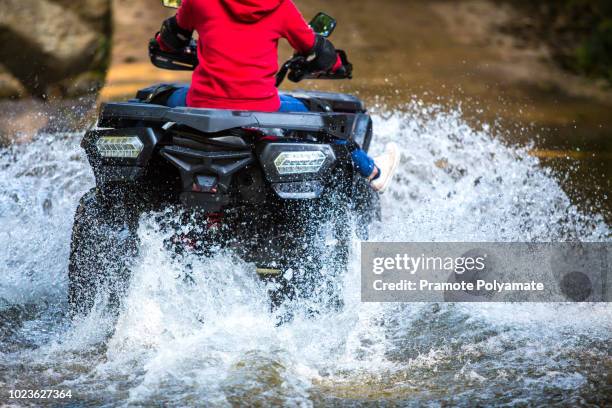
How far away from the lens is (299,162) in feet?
13.4

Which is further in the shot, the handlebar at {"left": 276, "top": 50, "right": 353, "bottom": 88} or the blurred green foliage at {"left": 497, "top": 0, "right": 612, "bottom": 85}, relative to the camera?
the blurred green foliage at {"left": 497, "top": 0, "right": 612, "bottom": 85}

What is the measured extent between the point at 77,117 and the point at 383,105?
2.76 m

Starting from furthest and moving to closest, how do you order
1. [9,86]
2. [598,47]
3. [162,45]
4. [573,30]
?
[573,30] < [598,47] < [9,86] < [162,45]

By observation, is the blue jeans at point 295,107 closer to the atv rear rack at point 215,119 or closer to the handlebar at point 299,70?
the handlebar at point 299,70

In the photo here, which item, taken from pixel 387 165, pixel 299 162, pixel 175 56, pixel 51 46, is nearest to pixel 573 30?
pixel 51 46

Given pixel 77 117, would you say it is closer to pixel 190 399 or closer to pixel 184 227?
pixel 184 227

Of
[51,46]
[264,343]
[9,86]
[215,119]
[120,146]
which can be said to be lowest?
[9,86]

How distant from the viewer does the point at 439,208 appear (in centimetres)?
616

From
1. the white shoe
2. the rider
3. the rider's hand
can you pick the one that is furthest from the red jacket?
the white shoe

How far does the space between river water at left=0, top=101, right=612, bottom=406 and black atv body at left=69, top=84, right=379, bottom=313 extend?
0.13 meters

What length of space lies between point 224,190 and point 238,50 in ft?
2.62

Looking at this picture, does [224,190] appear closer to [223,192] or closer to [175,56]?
[223,192]

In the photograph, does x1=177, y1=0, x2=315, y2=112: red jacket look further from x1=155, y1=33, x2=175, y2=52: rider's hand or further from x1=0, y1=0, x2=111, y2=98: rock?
x1=0, y1=0, x2=111, y2=98: rock

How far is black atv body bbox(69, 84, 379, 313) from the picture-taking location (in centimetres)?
407
